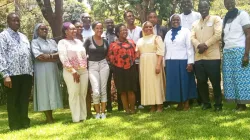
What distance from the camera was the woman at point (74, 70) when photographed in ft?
19.8

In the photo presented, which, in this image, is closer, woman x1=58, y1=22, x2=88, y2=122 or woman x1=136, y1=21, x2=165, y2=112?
woman x1=58, y1=22, x2=88, y2=122

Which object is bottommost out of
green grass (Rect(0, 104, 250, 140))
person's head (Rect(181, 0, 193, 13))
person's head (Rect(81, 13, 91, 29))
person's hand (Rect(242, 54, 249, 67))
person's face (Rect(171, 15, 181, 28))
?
green grass (Rect(0, 104, 250, 140))

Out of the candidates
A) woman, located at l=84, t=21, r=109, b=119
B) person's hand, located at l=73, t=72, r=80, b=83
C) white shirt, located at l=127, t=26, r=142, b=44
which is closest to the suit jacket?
white shirt, located at l=127, t=26, r=142, b=44

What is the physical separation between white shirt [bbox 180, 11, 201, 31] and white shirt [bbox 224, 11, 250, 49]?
1.26 m

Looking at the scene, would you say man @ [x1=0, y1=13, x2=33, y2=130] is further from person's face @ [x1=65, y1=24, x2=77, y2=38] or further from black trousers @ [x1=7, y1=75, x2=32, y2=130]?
person's face @ [x1=65, y1=24, x2=77, y2=38]

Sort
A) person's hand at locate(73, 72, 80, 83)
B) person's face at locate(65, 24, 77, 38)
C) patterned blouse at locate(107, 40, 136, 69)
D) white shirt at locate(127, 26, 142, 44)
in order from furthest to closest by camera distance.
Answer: white shirt at locate(127, 26, 142, 44), patterned blouse at locate(107, 40, 136, 69), person's face at locate(65, 24, 77, 38), person's hand at locate(73, 72, 80, 83)

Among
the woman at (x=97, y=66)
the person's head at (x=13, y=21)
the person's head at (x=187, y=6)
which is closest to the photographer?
the person's head at (x=13, y=21)

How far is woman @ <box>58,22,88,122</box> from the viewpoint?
6.03m

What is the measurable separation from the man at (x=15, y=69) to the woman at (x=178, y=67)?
2866 millimetres

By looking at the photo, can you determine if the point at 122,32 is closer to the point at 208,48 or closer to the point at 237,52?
the point at 208,48

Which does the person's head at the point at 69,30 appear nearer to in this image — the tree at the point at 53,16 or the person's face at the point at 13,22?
the person's face at the point at 13,22

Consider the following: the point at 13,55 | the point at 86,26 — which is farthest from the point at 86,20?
the point at 13,55

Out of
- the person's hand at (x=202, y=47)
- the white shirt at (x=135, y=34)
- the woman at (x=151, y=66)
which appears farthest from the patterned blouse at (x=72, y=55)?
the person's hand at (x=202, y=47)

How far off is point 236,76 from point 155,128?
2067mm
